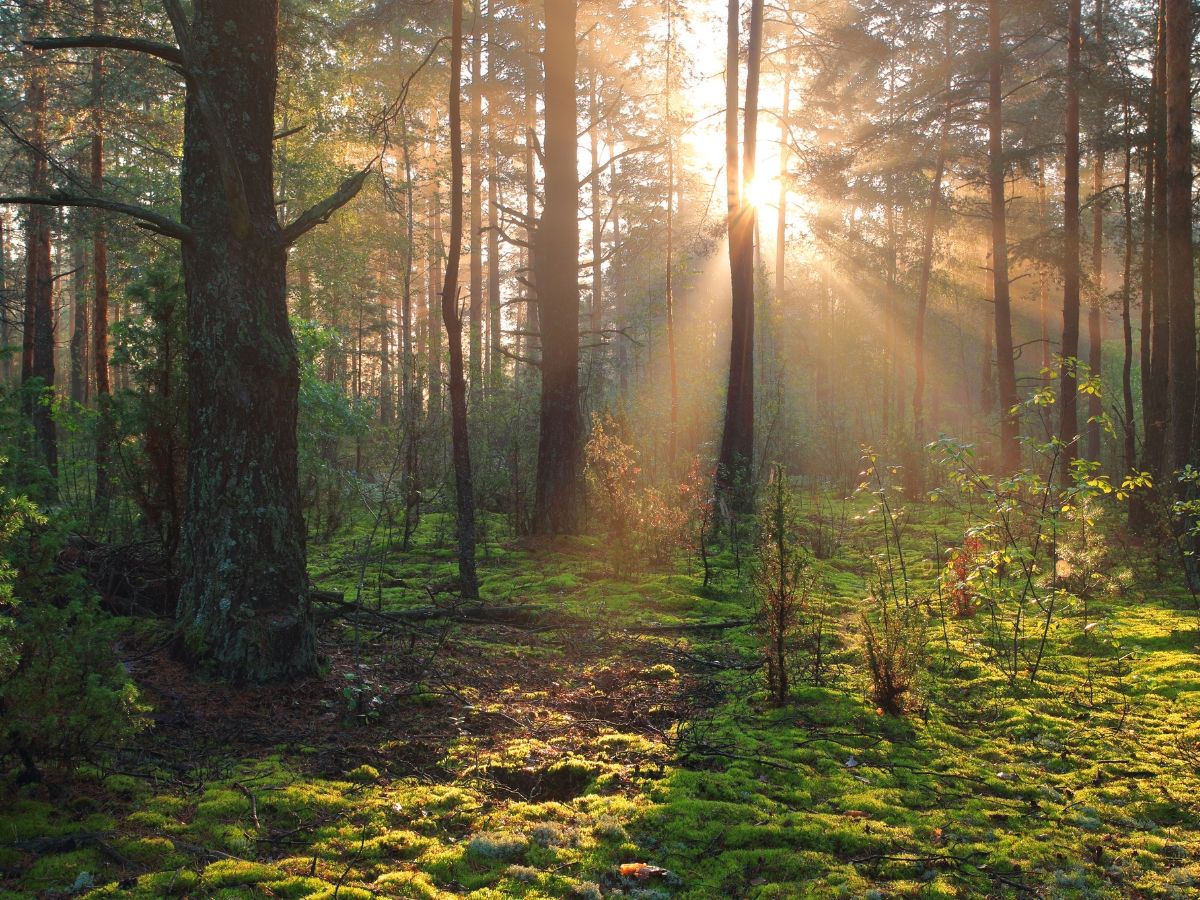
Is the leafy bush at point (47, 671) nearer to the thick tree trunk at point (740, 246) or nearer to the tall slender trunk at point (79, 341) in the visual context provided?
the thick tree trunk at point (740, 246)

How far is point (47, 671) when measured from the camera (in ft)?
9.45

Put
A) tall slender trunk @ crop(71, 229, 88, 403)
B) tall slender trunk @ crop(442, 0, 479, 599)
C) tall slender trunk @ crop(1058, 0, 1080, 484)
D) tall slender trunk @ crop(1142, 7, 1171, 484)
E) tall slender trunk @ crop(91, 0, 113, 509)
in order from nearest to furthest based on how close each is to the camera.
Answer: tall slender trunk @ crop(442, 0, 479, 599), tall slender trunk @ crop(1142, 7, 1171, 484), tall slender trunk @ crop(91, 0, 113, 509), tall slender trunk @ crop(1058, 0, 1080, 484), tall slender trunk @ crop(71, 229, 88, 403)

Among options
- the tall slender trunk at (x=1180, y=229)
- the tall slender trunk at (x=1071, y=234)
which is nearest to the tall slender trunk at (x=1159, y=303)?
the tall slender trunk at (x=1180, y=229)

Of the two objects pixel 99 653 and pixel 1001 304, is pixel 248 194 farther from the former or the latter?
pixel 1001 304

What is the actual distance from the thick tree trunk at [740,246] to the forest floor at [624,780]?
23.1 feet

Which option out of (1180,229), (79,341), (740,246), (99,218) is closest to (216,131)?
(1180,229)

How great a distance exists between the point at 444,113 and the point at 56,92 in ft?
36.3

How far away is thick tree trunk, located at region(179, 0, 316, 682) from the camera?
447 centimetres

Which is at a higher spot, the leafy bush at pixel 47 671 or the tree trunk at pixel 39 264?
the tree trunk at pixel 39 264

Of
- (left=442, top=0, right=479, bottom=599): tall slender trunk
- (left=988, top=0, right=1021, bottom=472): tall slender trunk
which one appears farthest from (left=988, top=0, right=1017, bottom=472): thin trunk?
(left=442, top=0, right=479, bottom=599): tall slender trunk

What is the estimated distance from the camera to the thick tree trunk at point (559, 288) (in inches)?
415

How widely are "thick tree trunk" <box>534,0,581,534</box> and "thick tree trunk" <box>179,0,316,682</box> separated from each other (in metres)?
5.94

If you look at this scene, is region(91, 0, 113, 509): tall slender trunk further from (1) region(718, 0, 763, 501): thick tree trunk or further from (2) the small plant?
(1) region(718, 0, 763, 501): thick tree trunk

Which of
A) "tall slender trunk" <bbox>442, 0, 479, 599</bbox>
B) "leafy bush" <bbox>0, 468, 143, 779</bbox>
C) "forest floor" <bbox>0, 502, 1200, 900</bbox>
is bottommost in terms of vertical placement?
"forest floor" <bbox>0, 502, 1200, 900</bbox>
